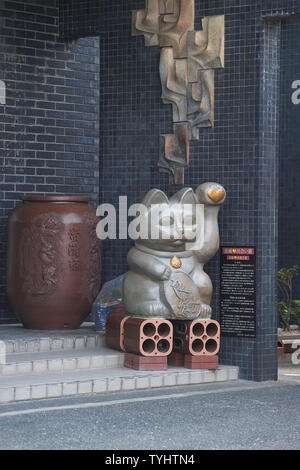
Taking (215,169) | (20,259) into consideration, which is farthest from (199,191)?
(20,259)

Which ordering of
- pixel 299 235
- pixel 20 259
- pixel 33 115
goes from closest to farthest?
pixel 20 259 < pixel 33 115 < pixel 299 235

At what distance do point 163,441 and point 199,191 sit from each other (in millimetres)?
3150

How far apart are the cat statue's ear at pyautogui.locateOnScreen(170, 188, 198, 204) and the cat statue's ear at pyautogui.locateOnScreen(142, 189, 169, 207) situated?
0.09 metres

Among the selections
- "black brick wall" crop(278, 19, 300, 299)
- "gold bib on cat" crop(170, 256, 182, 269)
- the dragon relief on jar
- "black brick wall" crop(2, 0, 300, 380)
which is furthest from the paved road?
"black brick wall" crop(278, 19, 300, 299)

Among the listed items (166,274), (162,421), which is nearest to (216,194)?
(166,274)

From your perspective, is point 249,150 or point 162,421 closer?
point 162,421

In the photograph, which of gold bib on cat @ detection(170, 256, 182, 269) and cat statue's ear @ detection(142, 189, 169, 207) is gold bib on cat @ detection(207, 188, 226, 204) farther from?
gold bib on cat @ detection(170, 256, 182, 269)

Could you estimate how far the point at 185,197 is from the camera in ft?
30.8

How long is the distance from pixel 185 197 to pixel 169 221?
27 centimetres

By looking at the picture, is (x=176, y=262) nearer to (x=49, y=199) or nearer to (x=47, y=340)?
(x=47, y=340)

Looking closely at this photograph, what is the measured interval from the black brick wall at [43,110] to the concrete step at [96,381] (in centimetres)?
215

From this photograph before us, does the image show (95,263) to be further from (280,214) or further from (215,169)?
(280,214)

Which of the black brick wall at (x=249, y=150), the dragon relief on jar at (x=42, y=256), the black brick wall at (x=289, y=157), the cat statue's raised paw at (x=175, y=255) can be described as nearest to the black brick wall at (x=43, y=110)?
the dragon relief on jar at (x=42, y=256)

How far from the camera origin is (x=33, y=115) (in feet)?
35.7
